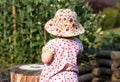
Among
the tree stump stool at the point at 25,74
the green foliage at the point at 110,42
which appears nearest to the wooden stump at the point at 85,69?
the green foliage at the point at 110,42

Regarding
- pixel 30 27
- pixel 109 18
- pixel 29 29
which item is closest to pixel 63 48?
pixel 30 27

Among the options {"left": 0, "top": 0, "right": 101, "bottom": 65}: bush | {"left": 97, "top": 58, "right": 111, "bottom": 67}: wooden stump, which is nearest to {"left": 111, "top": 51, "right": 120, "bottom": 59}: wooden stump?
{"left": 97, "top": 58, "right": 111, "bottom": 67}: wooden stump

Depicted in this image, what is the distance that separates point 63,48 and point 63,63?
0.18 meters

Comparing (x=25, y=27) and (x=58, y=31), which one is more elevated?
(x=58, y=31)

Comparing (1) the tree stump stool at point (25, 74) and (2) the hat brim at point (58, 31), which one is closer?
(2) the hat brim at point (58, 31)

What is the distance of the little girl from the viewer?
5605mm

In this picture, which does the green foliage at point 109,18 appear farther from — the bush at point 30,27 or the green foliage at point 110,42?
the bush at point 30,27

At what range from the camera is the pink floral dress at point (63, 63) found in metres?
5.63

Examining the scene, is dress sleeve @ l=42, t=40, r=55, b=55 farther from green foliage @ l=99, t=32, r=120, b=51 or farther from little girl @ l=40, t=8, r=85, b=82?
green foliage @ l=99, t=32, r=120, b=51

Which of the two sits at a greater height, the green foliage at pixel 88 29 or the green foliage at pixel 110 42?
the green foliage at pixel 88 29

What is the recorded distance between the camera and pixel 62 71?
18.7 feet

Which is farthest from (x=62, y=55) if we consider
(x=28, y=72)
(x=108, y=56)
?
(x=108, y=56)

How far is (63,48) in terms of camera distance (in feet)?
18.5

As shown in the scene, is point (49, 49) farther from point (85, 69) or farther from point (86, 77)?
point (86, 77)
